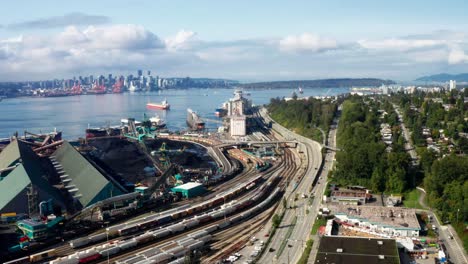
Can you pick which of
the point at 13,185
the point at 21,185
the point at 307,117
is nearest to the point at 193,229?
the point at 21,185

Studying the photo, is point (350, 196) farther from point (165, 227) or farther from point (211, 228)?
point (165, 227)

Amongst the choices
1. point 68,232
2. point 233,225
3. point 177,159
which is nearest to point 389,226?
point 233,225

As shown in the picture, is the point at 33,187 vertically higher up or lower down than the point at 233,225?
higher up

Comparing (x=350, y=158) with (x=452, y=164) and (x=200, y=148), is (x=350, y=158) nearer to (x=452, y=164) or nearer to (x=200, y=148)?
(x=452, y=164)

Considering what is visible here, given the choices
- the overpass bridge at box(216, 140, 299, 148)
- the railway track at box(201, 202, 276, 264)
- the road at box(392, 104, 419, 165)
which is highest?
the road at box(392, 104, 419, 165)

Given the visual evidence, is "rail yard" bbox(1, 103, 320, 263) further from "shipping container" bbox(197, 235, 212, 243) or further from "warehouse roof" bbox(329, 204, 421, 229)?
"warehouse roof" bbox(329, 204, 421, 229)

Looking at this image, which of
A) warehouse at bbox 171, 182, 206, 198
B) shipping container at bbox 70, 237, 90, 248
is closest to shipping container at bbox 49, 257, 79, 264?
shipping container at bbox 70, 237, 90, 248
